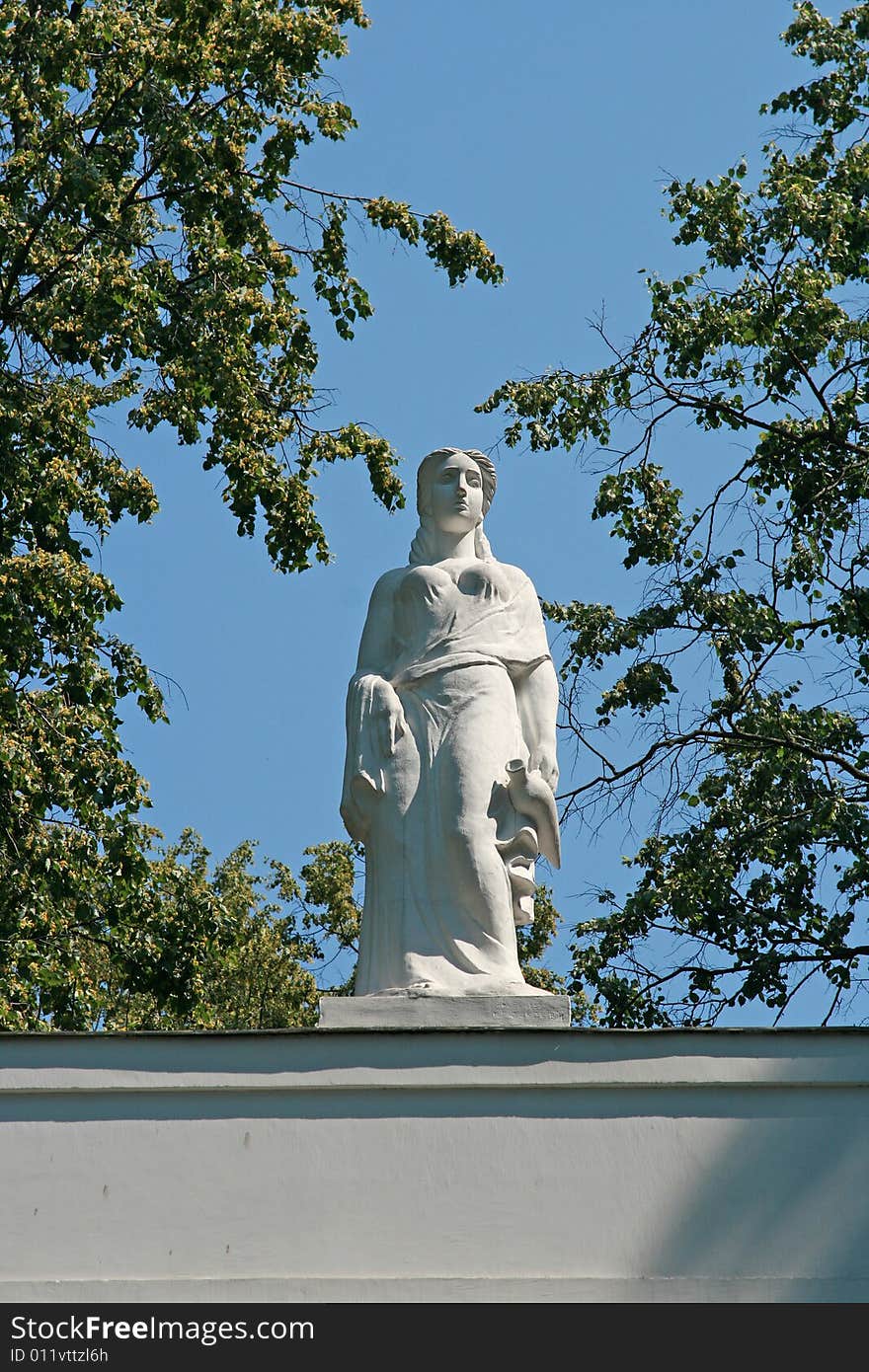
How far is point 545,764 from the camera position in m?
9.94

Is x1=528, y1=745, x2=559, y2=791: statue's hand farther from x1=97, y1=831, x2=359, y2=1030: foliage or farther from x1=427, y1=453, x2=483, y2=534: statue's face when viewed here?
x1=97, y1=831, x2=359, y2=1030: foliage

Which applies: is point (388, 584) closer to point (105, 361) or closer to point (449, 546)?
point (449, 546)

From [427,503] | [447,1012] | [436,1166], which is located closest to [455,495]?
[427,503]

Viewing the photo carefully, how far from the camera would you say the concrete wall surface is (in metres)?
8.58

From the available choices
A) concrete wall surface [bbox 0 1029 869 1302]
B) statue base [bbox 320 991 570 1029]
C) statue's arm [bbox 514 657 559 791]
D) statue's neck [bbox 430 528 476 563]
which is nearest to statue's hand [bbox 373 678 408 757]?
statue's arm [bbox 514 657 559 791]

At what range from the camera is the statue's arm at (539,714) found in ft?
32.7

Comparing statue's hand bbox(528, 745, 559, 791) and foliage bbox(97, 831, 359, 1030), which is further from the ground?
foliage bbox(97, 831, 359, 1030)

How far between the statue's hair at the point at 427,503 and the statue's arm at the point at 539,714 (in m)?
0.66

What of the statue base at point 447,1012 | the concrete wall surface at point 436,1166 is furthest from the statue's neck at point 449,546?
the concrete wall surface at point 436,1166

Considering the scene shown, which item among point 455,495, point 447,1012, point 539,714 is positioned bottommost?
point 447,1012

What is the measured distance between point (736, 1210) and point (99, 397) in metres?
9.93

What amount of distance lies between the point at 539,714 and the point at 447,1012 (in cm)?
164

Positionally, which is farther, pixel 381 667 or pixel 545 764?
pixel 381 667

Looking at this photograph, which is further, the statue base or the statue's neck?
the statue's neck
